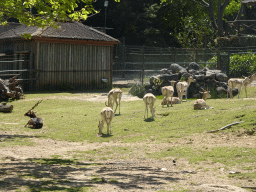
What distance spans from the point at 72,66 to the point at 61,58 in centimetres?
93

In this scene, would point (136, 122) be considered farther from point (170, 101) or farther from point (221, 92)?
point (221, 92)

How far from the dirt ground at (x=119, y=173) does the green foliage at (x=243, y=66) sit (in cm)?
1333

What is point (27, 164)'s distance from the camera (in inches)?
281

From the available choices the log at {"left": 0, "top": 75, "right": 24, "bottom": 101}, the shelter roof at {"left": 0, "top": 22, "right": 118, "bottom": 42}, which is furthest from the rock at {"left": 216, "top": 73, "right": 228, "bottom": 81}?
the log at {"left": 0, "top": 75, "right": 24, "bottom": 101}

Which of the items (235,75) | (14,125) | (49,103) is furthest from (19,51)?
(235,75)

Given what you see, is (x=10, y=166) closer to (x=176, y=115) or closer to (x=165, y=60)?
(x=176, y=115)

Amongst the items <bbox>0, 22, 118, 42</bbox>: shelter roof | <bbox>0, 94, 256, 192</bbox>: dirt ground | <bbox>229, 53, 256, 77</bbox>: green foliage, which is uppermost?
<bbox>0, 22, 118, 42</bbox>: shelter roof

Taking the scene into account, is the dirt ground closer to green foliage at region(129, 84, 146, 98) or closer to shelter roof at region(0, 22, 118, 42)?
green foliage at region(129, 84, 146, 98)

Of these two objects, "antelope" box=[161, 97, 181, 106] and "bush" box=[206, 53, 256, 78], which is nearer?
"antelope" box=[161, 97, 181, 106]

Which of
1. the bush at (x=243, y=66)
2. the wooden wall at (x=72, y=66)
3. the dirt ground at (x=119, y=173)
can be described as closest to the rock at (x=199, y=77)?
the bush at (x=243, y=66)

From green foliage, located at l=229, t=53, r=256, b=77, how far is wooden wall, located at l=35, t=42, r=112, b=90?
8.46 meters

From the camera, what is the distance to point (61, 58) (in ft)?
76.2

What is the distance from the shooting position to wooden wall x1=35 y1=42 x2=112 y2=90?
74.2 feet

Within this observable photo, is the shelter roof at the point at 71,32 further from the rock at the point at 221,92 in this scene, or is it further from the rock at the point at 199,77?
the rock at the point at 221,92
